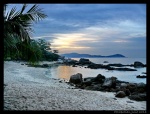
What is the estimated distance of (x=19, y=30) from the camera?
5.77 metres

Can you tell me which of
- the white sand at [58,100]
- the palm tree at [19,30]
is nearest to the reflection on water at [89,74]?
the white sand at [58,100]

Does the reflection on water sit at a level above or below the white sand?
below

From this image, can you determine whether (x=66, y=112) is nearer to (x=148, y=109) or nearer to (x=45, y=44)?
(x=148, y=109)

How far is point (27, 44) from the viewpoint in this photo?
616cm

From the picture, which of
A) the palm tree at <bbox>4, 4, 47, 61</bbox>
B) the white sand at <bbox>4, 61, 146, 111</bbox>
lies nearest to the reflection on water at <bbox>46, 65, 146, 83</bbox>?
the white sand at <bbox>4, 61, 146, 111</bbox>

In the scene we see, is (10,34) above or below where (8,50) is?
above

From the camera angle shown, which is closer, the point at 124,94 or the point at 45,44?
the point at 124,94

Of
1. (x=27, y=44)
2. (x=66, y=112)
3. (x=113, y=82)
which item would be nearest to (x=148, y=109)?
(x=66, y=112)

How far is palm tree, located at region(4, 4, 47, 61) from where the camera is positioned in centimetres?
567

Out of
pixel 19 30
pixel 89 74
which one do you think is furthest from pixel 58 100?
pixel 89 74

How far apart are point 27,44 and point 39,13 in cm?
103

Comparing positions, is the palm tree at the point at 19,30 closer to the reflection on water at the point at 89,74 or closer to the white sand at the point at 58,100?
the white sand at the point at 58,100

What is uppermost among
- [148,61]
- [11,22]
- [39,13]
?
[39,13]

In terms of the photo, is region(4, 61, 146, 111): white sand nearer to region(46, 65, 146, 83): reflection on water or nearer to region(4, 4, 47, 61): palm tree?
region(4, 4, 47, 61): palm tree
